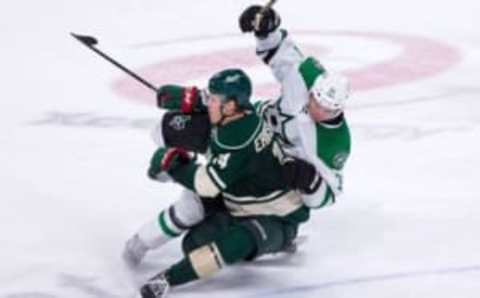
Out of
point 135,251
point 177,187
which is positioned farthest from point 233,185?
point 177,187

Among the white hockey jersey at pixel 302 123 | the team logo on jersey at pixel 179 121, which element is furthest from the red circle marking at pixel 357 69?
the team logo on jersey at pixel 179 121

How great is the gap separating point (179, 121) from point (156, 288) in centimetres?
37

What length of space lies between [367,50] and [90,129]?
1.55 m

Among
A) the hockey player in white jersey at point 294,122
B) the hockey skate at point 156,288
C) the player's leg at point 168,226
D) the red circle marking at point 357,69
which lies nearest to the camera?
the hockey skate at point 156,288

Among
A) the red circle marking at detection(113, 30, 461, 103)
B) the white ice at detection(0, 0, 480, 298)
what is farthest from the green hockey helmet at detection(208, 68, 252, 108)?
the red circle marking at detection(113, 30, 461, 103)

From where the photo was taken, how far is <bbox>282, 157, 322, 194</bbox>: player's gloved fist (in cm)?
233

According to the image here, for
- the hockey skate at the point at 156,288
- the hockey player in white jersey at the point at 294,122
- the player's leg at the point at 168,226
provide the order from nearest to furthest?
the hockey skate at the point at 156,288, the hockey player in white jersey at the point at 294,122, the player's leg at the point at 168,226

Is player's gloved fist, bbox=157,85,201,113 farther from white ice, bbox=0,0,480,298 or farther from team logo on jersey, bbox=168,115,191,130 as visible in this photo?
white ice, bbox=0,0,480,298

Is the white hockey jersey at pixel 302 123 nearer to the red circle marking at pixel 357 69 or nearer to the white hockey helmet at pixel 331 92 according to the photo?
the white hockey helmet at pixel 331 92

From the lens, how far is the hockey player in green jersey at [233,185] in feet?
7.54

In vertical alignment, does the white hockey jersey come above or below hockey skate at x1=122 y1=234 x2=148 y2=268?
above

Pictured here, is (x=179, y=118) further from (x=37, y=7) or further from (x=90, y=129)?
(x=37, y=7)

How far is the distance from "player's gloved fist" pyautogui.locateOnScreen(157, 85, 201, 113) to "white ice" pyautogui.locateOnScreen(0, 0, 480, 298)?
36 cm

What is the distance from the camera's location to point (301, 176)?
2328 millimetres
